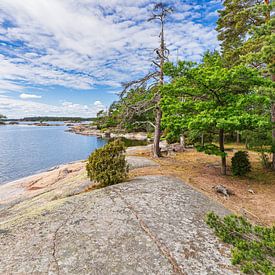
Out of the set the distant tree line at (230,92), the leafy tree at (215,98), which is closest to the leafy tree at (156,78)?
the distant tree line at (230,92)

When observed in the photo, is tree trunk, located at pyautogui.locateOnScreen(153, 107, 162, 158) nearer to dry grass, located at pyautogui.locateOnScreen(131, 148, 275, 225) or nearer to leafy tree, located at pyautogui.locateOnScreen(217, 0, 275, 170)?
dry grass, located at pyautogui.locateOnScreen(131, 148, 275, 225)

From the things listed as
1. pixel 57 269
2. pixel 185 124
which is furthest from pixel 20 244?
pixel 185 124

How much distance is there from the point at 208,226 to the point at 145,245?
4.98 feet

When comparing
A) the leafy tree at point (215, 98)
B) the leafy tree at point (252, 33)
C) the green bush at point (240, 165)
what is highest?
the leafy tree at point (252, 33)

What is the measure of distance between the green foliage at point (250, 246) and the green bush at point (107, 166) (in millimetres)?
3638

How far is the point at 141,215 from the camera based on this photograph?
4.58 m

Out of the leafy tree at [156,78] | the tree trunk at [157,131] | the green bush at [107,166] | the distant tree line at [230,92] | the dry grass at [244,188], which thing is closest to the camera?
the dry grass at [244,188]

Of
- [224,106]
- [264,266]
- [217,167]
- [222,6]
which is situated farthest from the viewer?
[222,6]

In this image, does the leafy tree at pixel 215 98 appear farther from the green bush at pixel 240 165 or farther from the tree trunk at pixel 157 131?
the tree trunk at pixel 157 131

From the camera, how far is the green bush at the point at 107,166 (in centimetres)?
682

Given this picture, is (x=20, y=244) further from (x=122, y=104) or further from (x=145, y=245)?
(x=122, y=104)

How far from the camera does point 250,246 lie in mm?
3299

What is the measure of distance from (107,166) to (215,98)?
5.20 meters

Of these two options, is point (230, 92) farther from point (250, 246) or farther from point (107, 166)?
point (250, 246)
